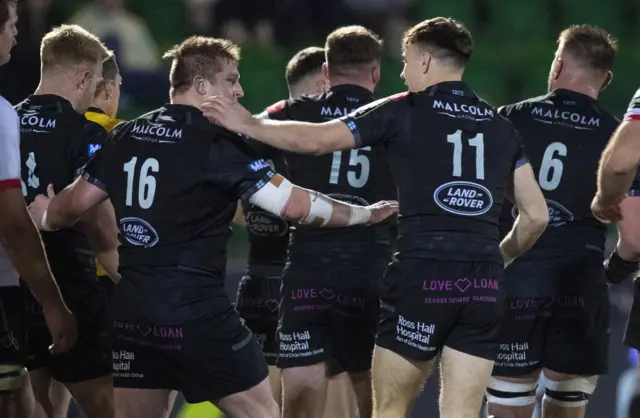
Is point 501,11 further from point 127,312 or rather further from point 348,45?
point 127,312

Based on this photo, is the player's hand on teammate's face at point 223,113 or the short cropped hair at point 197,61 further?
the short cropped hair at point 197,61

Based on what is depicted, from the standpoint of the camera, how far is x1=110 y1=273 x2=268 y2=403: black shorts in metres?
5.40

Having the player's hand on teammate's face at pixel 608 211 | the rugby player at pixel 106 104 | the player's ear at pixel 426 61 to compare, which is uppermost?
the player's ear at pixel 426 61

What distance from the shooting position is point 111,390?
22.1 feet

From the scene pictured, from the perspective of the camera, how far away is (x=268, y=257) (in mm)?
7773

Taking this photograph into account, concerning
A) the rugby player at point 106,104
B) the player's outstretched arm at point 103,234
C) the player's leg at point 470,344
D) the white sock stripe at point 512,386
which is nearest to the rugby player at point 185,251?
the player's leg at point 470,344

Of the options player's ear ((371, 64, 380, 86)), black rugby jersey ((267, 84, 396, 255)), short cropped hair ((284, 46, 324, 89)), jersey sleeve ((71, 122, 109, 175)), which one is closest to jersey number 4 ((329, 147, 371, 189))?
black rugby jersey ((267, 84, 396, 255))

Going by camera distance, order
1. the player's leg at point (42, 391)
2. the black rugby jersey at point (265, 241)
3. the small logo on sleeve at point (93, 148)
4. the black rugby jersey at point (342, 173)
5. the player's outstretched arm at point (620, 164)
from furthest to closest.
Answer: the black rugby jersey at point (265, 241)
the black rugby jersey at point (342, 173)
the player's leg at point (42, 391)
the small logo on sleeve at point (93, 148)
the player's outstretched arm at point (620, 164)

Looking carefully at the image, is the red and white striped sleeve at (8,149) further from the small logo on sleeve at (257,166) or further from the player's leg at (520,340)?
the player's leg at (520,340)

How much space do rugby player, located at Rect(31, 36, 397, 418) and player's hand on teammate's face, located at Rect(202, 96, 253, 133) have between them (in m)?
0.04

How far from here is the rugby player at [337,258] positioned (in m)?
7.04

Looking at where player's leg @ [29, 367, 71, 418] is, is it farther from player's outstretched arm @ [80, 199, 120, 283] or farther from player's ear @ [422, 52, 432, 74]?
player's ear @ [422, 52, 432, 74]

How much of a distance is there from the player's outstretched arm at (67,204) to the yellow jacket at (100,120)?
862 millimetres

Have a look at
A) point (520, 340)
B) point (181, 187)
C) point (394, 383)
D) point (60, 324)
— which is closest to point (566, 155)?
point (520, 340)
